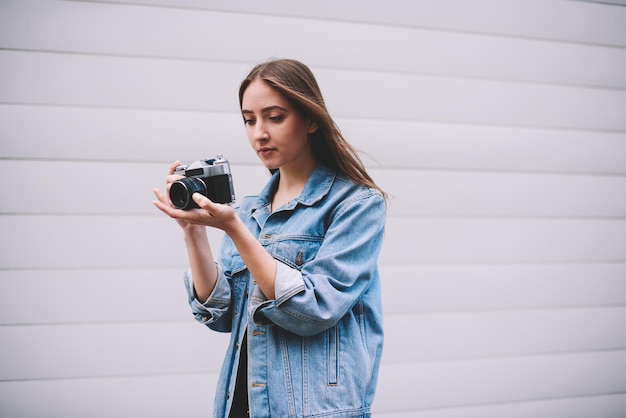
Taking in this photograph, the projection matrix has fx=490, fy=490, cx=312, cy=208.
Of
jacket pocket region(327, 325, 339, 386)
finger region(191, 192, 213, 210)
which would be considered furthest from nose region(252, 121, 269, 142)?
jacket pocket region(327, 325, 339, 386)

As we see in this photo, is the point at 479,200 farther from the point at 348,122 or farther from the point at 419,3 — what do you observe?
the point at 419,3

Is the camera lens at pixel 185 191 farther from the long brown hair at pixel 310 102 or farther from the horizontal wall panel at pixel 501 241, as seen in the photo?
the horizontal wall panel at pixel 501 241

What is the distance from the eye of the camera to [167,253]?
220 cm

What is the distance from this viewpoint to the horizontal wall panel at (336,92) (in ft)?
6.95

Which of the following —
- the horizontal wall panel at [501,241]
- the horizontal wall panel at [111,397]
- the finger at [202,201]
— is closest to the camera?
the finger at [202,201]

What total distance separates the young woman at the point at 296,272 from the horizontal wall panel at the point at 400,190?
974 mm

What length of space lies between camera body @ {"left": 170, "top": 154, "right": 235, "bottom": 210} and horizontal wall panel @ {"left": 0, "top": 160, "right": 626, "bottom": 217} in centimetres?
105

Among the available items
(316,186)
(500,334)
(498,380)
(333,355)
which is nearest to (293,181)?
(316,186)

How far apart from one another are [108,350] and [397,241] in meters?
1.41

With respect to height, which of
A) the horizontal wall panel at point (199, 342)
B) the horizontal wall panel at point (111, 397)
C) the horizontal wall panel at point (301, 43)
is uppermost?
the horizontal wall panel at point (301, 43)

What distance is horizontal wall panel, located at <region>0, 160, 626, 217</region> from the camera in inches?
83.4

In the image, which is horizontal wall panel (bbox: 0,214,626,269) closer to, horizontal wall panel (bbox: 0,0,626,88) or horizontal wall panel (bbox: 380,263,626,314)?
horizontal wall panel (bbox: 380,263,626,314)

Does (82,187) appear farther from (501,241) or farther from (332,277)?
(501,241)

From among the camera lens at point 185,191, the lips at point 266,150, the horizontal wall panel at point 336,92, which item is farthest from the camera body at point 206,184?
the horizontal wall panel at point 336,92
